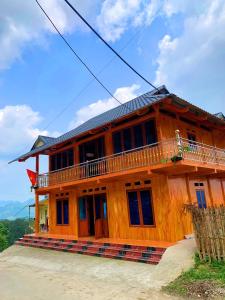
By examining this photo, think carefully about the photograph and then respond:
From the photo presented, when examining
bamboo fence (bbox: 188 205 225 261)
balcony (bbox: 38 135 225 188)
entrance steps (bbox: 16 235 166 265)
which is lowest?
entrance steps (bbox: 16 235 166 265)

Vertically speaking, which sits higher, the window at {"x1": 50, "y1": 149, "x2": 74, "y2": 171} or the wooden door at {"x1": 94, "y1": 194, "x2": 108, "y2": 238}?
the window at {"x1": 50, "y1": 149, "x2": 74, "y2": 171}

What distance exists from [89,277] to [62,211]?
863 centimetres

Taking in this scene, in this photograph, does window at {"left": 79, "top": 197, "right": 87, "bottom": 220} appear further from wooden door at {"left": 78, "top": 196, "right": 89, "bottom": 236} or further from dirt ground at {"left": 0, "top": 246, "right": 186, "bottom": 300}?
dirt ground at {"left": 0, "top": 246, "right": 186, "bottom": 300}

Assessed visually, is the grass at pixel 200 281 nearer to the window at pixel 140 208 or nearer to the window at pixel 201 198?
the window at pixel 140 208

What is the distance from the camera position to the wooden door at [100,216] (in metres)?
14.1

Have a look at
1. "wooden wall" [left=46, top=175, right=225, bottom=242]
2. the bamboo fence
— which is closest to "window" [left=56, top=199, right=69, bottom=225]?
"wooden wall" [left=46, top=175, right=225, bottom=242]

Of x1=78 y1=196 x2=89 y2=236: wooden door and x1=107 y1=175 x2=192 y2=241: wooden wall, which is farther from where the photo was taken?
x1=78 y1=196 x2=89 y2=236: wooden door

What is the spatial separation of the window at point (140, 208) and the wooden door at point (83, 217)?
385 centimetres

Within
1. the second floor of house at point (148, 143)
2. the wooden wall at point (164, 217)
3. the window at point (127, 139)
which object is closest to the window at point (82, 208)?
the second floor of house at point (148, 143)

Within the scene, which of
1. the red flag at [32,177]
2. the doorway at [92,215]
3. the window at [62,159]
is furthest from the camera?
the red flag at [32,177]

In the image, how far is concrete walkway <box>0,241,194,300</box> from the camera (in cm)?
709

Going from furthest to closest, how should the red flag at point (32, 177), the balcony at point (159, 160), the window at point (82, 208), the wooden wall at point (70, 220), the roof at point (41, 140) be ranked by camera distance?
1. the roof at point (41, 140)
2. the red flag at point (32, 177)
3. the wooden wall at point (70, 220)
4. the window at point (82, 208)
5. the balcony at point (159, 160)

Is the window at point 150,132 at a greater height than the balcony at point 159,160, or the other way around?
the window at point 150,132

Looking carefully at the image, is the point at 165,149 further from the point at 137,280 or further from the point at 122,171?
the point at 137,280
